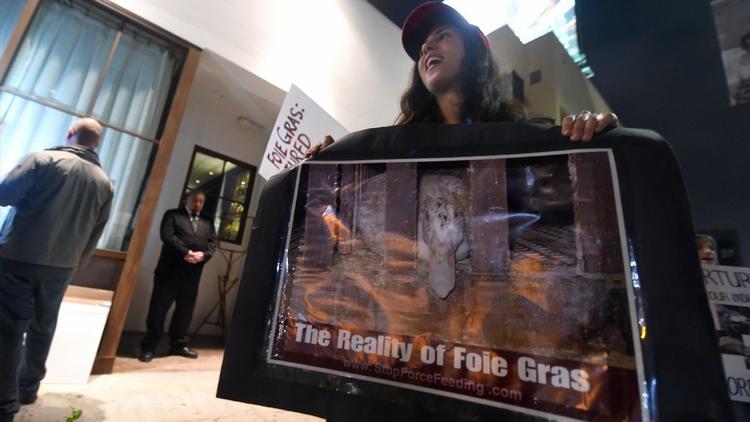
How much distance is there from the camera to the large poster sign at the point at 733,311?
763 millimetres

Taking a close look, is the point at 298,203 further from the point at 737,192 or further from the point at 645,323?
the point at 737,192

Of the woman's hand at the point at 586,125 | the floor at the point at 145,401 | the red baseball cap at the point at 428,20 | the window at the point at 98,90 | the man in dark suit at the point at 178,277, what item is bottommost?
the floor at the point at 145,401

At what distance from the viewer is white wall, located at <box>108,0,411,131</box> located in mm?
2297

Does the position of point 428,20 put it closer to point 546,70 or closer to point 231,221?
point 231,221

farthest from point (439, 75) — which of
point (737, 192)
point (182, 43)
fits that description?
point (737, 192)

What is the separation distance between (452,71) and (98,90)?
2.31 m

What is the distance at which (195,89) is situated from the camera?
2.96 meters

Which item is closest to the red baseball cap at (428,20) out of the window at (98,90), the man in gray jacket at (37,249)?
the man in gray jacket at (37,249)

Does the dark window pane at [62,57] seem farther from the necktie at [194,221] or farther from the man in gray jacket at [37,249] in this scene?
the necktie at [194,221]

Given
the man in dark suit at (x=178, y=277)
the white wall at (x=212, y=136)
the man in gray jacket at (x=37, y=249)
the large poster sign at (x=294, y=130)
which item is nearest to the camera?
the man in gray jacket at (x=37, y=249)

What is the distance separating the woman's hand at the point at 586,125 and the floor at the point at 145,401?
5.19 ft

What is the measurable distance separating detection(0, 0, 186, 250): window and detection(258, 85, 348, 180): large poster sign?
1296mm

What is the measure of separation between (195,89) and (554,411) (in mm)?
3492

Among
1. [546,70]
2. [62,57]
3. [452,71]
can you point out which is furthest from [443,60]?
[546,70]
